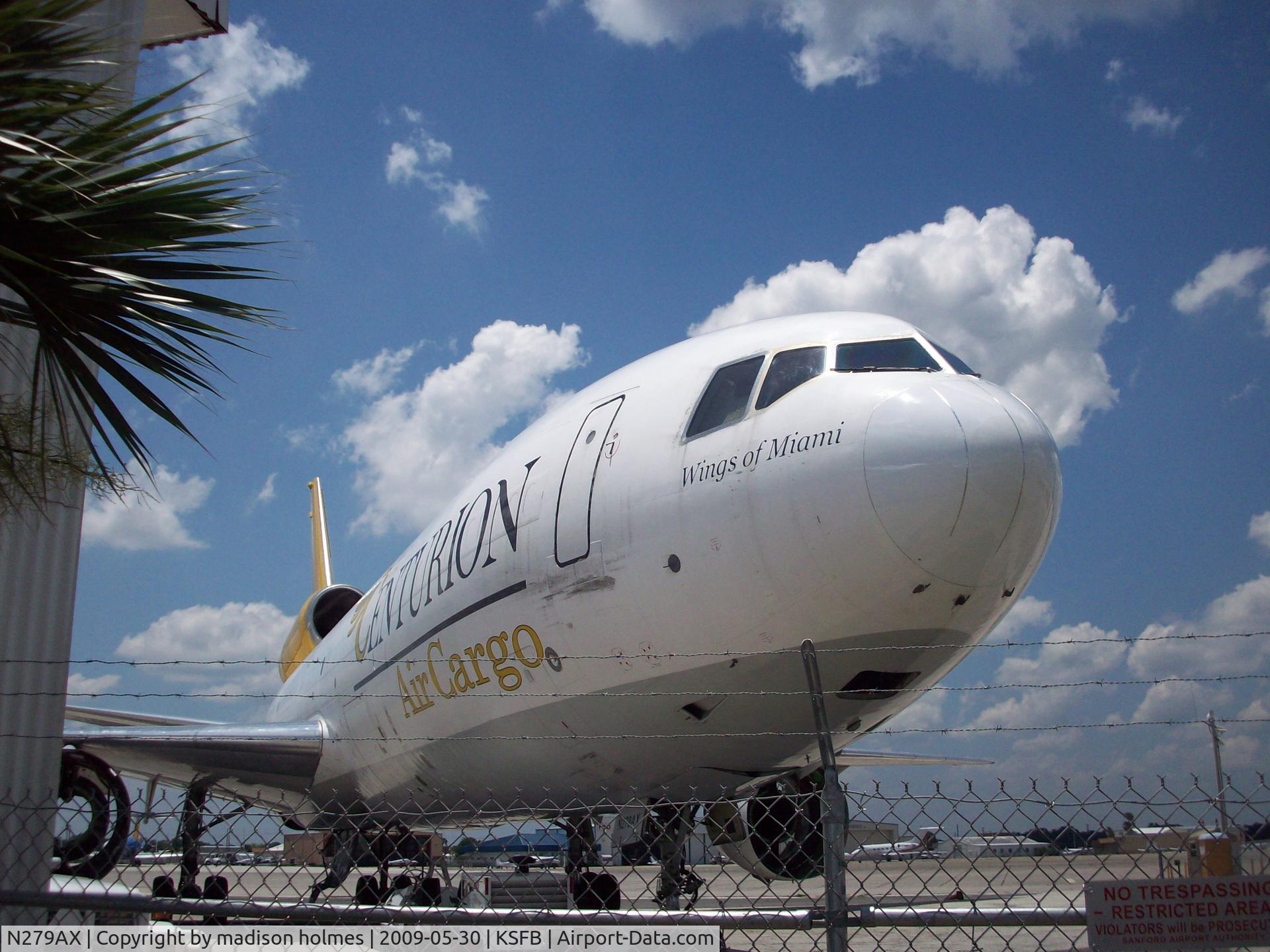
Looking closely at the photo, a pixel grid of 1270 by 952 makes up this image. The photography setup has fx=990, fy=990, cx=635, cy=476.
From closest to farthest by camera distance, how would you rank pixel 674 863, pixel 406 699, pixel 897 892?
pixel 897 892 → pixel 674 863 → pixel 406 699

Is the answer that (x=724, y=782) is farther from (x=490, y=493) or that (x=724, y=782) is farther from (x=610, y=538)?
(x=490, y=493)

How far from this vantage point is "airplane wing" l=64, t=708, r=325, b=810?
420 inches

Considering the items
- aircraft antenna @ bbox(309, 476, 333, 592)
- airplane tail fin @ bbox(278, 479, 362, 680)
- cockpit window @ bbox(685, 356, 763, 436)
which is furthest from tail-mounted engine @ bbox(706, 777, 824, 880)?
aircraft antenna @ bbox(309, 476, 333, 592)

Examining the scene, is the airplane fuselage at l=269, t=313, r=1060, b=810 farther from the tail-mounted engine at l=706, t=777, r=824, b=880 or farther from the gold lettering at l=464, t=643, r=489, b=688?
the tail-mounted engine at l=706, t=777, r=824, b=880

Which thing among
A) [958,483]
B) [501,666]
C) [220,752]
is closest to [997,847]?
[958,483]

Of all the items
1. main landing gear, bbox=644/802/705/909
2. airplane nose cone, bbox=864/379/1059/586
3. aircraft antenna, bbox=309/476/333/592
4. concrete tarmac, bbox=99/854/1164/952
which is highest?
aircraft antenna, bbox=309/476/333/592

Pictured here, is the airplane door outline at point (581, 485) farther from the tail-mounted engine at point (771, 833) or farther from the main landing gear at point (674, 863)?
the tail-mounted engine at point (771, 833)

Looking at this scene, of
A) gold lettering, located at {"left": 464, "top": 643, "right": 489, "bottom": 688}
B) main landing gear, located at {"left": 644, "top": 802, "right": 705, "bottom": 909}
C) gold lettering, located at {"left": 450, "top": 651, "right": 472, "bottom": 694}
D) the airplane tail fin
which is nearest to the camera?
main landing gear, located at {"left": 644, "top": 802, "right": 705, "bottom": 909}

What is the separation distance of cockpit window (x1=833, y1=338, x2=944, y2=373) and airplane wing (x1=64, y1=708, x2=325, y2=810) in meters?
7.47

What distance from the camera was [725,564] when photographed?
565 cm

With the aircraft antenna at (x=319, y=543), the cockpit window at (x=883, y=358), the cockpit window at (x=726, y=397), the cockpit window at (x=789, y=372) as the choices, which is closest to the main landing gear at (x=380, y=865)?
the cockpit window at (x=726, y=397)

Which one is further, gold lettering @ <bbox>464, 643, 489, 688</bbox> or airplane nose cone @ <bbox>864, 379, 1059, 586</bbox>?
gold lettering @ <bbox>464, 643, 489, 688</bbox>

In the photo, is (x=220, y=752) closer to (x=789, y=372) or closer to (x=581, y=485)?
(x=581, y=485)

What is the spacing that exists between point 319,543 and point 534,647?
66.9ft
